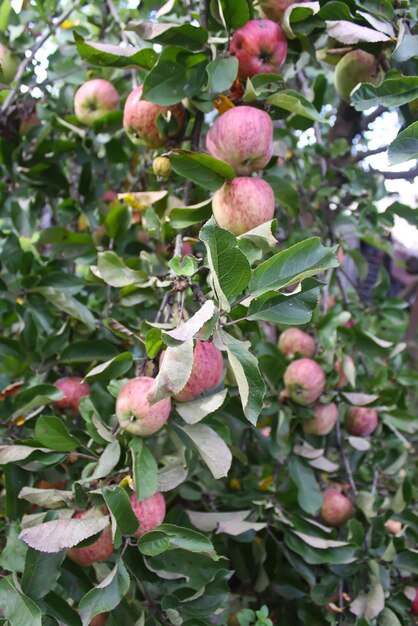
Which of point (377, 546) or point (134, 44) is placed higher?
point (134, 44)

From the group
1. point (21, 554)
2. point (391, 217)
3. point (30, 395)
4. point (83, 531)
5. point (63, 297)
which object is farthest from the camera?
point (391, 217)

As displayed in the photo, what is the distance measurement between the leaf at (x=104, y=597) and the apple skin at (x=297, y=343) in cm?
64

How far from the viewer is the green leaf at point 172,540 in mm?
703

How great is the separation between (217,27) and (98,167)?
52cm

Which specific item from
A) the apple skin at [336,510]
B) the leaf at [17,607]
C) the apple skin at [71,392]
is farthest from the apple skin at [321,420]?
the leaf at [17,607]

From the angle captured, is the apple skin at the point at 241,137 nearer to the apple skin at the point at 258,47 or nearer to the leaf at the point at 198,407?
the apple skin at the point at 258,47

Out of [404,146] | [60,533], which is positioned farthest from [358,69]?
[60,533]

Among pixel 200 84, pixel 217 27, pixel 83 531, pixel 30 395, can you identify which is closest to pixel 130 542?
pixel 83 531

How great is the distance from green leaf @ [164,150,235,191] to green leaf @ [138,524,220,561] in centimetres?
44

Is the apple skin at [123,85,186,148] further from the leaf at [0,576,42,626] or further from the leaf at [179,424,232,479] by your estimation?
the leaf at [0,576,42,626]

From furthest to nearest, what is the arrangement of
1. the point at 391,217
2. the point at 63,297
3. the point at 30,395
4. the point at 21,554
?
the point at 391,217 < the point at 63,297 < the point at 30,395 < the point at 21,554

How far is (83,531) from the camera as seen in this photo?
688mm

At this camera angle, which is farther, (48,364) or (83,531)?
(48,364)

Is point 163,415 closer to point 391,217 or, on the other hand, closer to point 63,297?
point 63,297
